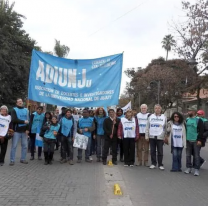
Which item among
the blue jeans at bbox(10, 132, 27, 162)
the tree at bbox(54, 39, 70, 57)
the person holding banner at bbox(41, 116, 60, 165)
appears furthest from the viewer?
the tree at bbox(54, 39, 70, 57)

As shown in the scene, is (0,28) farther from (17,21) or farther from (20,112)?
(20,112)

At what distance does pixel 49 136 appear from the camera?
30.6 ft

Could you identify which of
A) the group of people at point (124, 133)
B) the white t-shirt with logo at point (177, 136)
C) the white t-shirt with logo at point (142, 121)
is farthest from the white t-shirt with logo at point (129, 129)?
the white t-shirt with logo at point (177, 136)

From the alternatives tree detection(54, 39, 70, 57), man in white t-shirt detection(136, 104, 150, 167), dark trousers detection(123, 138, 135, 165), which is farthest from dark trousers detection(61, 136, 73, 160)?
tree detection(54, 39, 70, 57)

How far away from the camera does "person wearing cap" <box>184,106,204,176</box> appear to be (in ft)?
27.4

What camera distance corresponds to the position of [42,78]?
30.4 ft

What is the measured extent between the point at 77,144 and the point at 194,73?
20.8 meters

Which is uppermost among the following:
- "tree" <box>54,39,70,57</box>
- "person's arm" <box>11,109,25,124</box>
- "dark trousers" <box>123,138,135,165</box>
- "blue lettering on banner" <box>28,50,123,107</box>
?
"tree" <box>54,39,70,57</box>

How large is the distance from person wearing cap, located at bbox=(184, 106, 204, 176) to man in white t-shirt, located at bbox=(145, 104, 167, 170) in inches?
27.1

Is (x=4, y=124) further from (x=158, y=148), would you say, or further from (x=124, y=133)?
(x=158, y=148)

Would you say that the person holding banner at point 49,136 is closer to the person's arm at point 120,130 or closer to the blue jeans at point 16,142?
the blue jeans at point 16,142

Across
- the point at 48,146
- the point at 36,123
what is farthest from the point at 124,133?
the point at 36,123

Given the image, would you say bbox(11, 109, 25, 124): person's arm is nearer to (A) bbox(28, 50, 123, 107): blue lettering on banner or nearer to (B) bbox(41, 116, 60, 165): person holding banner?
(A) bbox(28, 50, 123, 107): blue lettering on banner

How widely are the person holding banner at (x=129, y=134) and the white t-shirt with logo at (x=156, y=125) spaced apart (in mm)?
465
